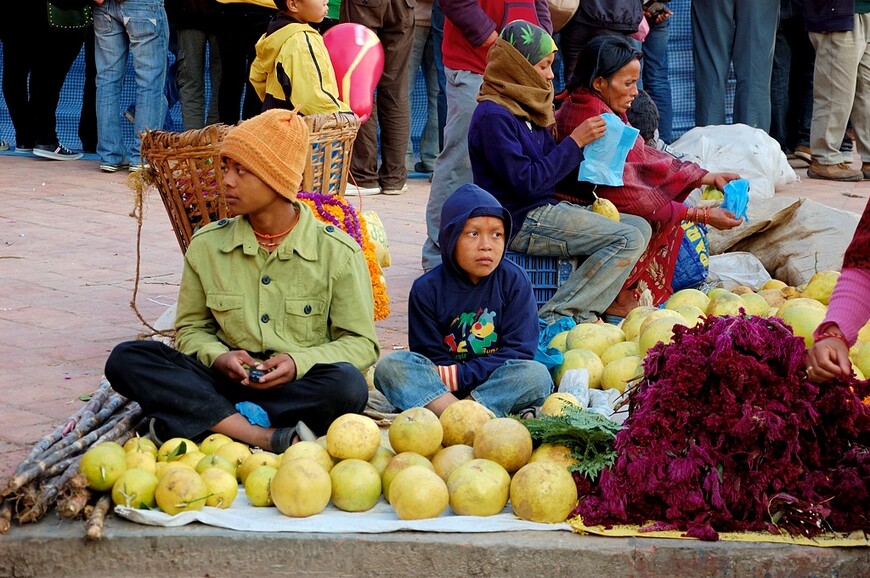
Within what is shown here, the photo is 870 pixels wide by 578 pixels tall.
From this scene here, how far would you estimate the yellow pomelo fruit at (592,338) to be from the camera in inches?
198

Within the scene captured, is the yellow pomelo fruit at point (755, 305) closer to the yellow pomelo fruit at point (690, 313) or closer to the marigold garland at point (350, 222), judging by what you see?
the yellow pomelo fruit at point (690, 313)

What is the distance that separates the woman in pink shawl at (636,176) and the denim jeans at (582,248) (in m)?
0.32

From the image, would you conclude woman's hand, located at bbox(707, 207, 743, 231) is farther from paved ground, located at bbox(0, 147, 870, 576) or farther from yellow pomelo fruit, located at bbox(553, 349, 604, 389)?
paved ground, located at bbox(0, 147, 870, 576)

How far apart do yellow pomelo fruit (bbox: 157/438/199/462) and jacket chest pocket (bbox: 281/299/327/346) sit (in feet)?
1.91

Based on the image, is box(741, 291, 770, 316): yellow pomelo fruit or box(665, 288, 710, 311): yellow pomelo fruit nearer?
box(741, 291, 770, 316): yellow pomelo fruit

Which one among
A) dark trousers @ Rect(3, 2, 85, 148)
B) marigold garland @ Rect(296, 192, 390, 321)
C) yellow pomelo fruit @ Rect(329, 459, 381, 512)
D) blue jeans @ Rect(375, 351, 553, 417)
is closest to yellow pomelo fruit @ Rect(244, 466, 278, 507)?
yellow pomelo fruit @ Rect(329, 459, 381, 512)

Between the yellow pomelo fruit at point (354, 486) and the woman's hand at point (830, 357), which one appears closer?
the woman's hand at point (830, 357)

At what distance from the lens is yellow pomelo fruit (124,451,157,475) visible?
3465 mm

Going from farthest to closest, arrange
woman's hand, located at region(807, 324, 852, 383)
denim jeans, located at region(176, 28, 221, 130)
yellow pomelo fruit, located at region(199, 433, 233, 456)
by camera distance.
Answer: denim jeans, located at region(176, 28, 221, 130) < yellow pomelo fruit, located at region(199, 433, 233, 456) < woman's hand, located at region(807, 324, 852, 383)

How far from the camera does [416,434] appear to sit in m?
3.70

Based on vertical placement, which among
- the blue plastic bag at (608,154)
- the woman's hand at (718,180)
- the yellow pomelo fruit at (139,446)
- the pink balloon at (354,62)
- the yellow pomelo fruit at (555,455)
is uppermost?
the pink balloon at (354,62)

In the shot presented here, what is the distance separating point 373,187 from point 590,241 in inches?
177

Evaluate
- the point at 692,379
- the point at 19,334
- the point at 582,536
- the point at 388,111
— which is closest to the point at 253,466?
the point at 582,536

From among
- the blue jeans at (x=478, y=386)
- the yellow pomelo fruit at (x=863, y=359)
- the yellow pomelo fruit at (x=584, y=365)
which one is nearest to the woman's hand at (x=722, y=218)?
the yellow pomelo fruit at (x=584, y=365)
